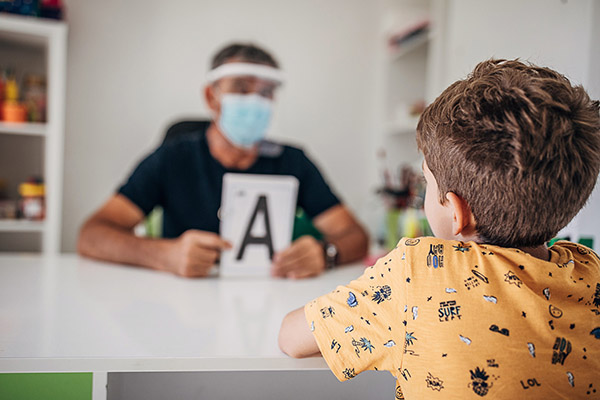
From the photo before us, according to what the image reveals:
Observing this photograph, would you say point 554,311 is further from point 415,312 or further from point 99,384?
point 99,384

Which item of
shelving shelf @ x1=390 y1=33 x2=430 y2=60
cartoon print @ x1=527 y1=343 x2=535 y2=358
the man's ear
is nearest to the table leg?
cartoon print @ x1=527 y1=343 x2=535 y2=358

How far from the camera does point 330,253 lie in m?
1.41

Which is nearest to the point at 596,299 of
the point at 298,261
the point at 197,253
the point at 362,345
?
the point at 362,345

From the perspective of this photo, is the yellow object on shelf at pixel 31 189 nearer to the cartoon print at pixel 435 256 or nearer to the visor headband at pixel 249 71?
the visor headband at pixel 249 71

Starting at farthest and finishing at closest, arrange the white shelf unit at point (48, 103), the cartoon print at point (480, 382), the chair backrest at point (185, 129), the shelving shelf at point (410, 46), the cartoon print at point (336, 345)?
the shelving shelf at point (410, 46), the white shelf unit at point (48, 103), the chair backrest at point (185, 129), the cartoon print at point (336, 345), the cartoon print at point (480, 382)

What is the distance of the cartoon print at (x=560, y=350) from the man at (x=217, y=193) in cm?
74

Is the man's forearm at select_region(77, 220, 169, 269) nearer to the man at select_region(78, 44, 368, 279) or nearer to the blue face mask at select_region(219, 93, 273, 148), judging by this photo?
the man at select_region(78, 44, 368, 279)

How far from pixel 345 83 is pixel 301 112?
302 millimetres

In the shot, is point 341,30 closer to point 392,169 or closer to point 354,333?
point 392,169

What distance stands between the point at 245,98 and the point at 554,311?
113 cm

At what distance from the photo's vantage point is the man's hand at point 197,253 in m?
1.22

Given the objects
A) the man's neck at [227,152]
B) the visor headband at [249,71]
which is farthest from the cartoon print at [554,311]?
the man's neck at [227,152]

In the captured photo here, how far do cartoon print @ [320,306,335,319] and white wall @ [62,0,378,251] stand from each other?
2089 mm

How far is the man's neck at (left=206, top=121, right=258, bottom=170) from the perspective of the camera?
5.60ft
